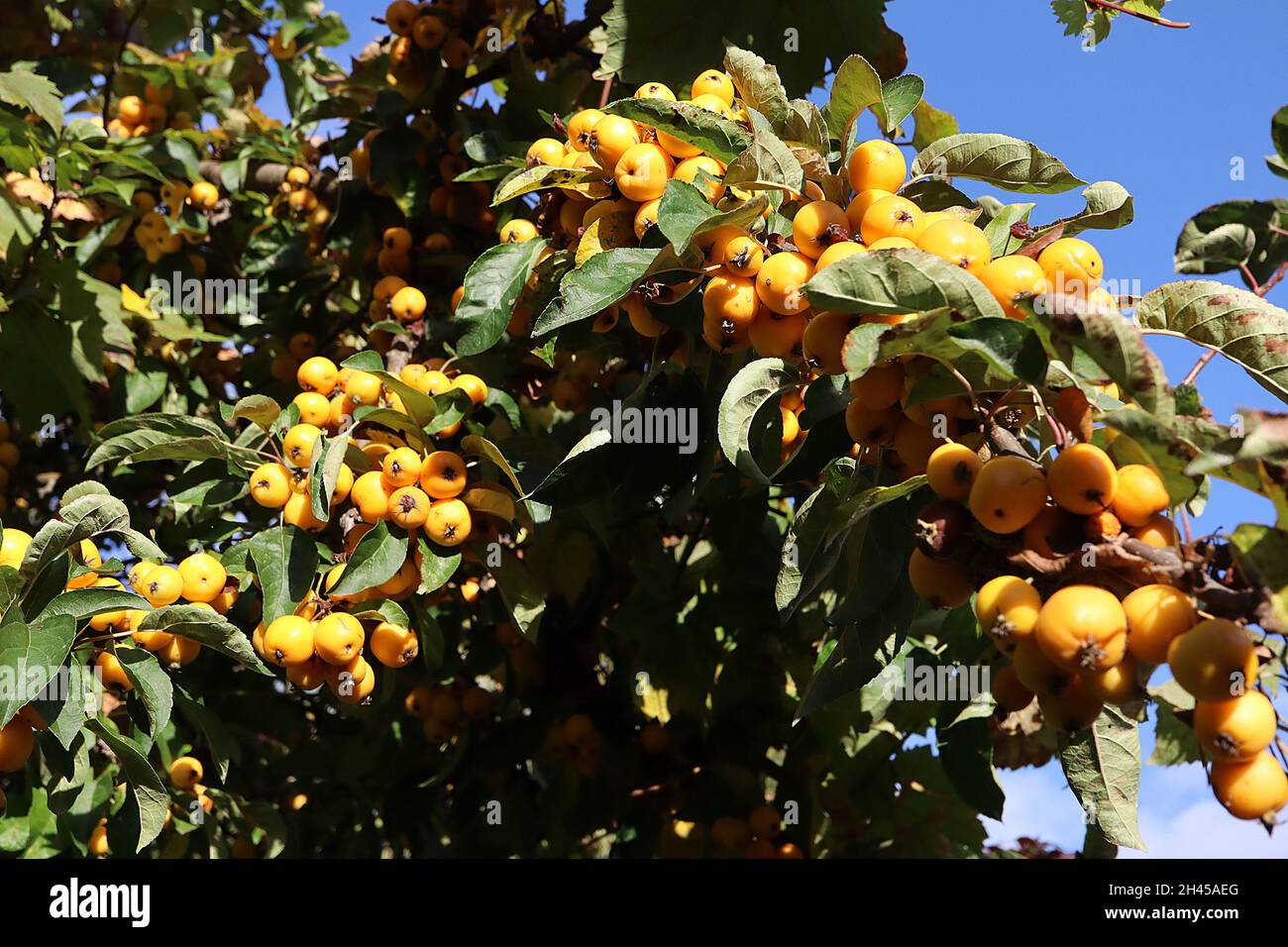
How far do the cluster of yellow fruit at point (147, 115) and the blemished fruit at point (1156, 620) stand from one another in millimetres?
5004

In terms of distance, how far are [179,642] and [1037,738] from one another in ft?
9.42

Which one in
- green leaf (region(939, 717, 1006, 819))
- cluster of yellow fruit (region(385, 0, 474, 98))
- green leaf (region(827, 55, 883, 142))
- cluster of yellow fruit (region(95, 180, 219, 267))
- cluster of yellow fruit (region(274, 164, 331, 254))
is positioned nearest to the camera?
green leaf (region(827, 55, 883, 142))

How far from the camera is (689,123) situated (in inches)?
93.8

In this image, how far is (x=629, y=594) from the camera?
4414 mm

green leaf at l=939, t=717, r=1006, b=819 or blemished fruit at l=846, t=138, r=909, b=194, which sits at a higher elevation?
blemished fruit at l=846, t=138, r=909, b=194

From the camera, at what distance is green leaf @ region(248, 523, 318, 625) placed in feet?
8.43

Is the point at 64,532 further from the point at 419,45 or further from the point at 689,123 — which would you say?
the point at 419,45


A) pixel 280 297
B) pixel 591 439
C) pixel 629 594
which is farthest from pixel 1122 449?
pixel 280 297

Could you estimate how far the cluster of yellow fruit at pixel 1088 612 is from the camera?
144cm

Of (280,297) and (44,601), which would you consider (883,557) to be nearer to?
(44,601)

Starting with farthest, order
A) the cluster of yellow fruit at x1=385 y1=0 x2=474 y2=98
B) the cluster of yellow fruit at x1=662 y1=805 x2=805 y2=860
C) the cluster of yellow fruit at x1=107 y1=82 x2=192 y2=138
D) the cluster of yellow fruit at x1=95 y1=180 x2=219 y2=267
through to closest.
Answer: the cluster of yellow fruit at x1=107 y1=82 x2=192 y2=138
the cluster of yellow fruit at x1=95 y1=180 x2=219 y2=267
the cluster of yellow fruit at x1=385 y1=0 x2=474 y2=98
the cluster of yellow fruit at x1=662 y1=805 x2=805 y2=860
